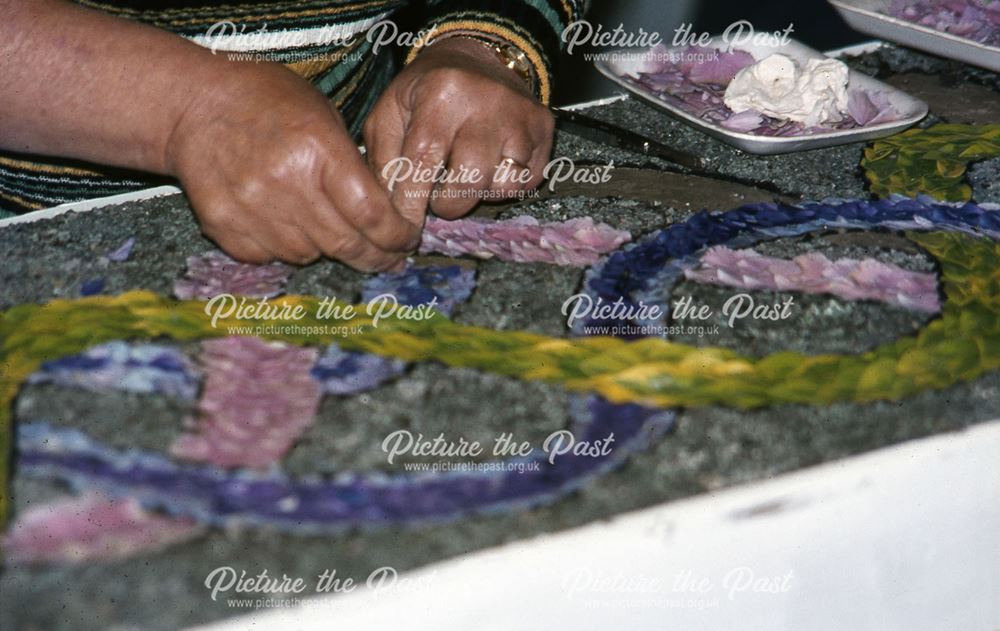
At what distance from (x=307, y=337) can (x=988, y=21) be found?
3.27 feet

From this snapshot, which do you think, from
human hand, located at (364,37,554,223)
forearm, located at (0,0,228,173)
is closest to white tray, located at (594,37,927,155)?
human hand, located at (364,37,554,223)

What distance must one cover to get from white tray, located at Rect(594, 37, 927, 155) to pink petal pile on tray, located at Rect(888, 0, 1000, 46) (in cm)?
16

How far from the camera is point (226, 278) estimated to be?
0.84 metres

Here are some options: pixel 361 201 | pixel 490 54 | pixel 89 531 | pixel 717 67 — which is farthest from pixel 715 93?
pixel 89 531

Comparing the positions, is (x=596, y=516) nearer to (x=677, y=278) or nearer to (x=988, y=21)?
(x=677, y=278)

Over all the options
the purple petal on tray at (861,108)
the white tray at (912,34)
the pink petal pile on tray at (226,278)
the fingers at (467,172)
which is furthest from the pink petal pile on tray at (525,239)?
the white tray at (912,34)

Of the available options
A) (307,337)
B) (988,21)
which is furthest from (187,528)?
(988,21)

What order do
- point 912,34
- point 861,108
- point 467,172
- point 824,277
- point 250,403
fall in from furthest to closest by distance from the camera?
point 912,34 < point 861,108 < point 467,172 < point 824,277 < point 250,403

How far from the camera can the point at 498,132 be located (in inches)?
39.1

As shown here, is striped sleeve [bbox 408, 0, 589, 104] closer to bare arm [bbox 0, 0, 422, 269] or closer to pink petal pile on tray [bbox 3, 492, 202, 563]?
bare arm [bbox 0, 0, 422, 269]

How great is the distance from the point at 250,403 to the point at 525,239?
0.32m

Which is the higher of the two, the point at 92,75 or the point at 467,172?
the point at 92,75

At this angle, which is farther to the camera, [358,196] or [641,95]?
[641,95]

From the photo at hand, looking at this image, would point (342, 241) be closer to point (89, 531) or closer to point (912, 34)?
point (89, 531)
